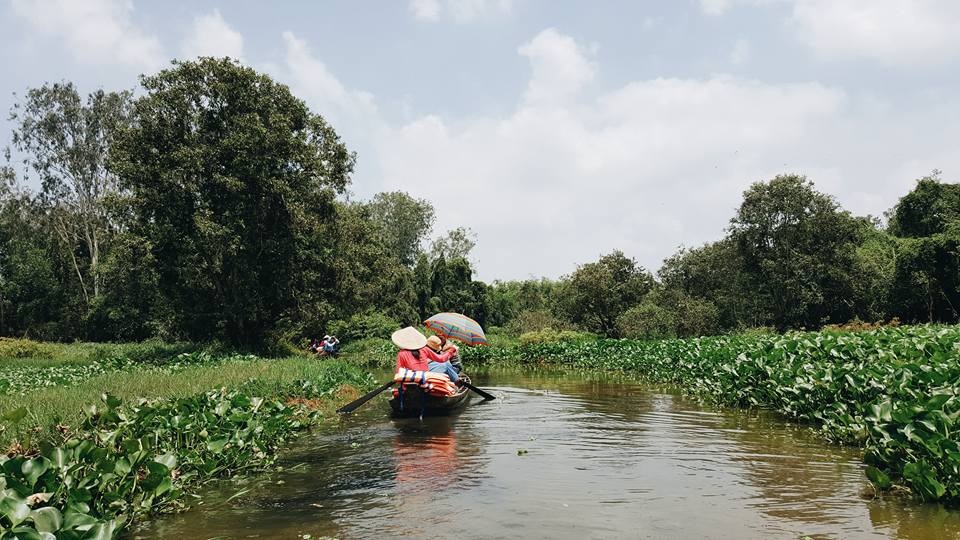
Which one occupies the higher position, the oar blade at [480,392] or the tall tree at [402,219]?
the tall tree at [402,219]

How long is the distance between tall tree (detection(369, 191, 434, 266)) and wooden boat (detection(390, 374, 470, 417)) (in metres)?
43.7

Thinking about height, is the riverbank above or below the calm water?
above

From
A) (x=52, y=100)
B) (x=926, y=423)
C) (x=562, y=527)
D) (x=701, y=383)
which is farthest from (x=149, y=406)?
(x=52, y=100)

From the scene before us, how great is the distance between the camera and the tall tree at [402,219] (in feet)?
187

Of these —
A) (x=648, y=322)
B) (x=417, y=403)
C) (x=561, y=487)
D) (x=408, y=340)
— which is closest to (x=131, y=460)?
(x=561, y=487)

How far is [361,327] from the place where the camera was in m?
37.6

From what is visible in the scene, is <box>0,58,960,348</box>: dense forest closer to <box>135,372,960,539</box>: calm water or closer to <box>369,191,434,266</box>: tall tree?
<box>369,191,434,266</box>: tall tree

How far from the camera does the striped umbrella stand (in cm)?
1800

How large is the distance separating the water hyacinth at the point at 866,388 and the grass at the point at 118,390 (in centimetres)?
851

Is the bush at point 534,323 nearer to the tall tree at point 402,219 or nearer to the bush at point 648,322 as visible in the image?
the bush at point 648,322

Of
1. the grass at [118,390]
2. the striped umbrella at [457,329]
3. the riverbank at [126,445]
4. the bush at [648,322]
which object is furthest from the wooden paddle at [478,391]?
the bush at [648,322]

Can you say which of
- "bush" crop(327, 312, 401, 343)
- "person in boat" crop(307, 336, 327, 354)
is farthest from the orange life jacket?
"bush" crop(327, 312, 401, 343)

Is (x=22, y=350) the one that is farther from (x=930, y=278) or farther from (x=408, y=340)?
(x=930, y=278)

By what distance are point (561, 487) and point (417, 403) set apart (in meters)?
5.87
